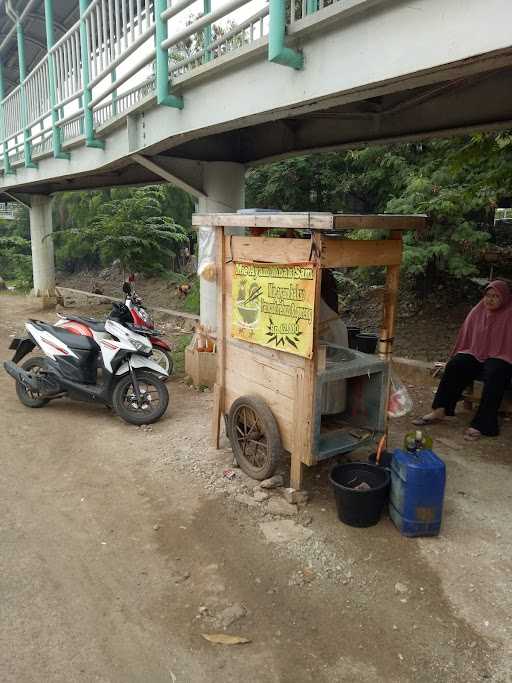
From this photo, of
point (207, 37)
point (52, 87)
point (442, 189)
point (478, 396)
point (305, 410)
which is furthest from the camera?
point (52, 87)

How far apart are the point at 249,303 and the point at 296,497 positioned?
1.55 meters

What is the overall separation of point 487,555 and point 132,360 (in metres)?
3.82

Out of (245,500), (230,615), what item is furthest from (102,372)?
(230,615)

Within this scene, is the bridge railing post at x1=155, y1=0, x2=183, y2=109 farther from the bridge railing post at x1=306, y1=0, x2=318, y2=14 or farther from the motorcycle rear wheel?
the motorcycle rear wheel

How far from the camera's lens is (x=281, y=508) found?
13.0 feet

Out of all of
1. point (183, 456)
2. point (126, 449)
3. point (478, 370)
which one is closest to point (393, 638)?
point (183, 456)

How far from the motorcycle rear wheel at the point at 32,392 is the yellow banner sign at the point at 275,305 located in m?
2.93

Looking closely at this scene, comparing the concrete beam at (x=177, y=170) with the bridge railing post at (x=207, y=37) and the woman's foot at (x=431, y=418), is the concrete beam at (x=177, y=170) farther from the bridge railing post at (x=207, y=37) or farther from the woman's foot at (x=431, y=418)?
the woman's foot at (x=431, y=418)

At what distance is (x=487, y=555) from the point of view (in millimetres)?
3473

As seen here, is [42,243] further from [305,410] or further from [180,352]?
[305,410]

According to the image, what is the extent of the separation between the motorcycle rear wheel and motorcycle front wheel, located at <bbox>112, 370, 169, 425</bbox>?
1078mm

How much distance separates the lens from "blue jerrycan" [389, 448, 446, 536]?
3.45 m

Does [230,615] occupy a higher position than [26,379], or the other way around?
[26,379]

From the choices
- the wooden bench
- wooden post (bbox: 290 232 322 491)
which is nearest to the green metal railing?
wooden post (bbox: 290 232 322 491)
